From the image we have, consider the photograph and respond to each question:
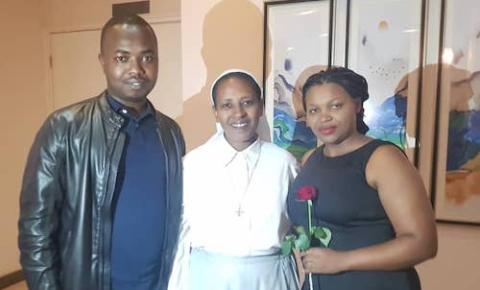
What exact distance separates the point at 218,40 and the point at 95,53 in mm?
1623

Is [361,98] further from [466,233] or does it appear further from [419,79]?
[466,233]

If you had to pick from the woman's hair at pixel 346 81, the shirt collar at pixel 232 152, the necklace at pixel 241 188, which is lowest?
the necklace at pixel 241 188

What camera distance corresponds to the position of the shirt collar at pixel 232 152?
4.44 ft

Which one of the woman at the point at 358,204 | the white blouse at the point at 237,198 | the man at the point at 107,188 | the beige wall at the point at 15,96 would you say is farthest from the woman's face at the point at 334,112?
the beige wall at the point at 15,96

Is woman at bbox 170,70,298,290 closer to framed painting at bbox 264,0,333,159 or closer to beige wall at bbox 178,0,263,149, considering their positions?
framed painting at bbox 264,0,333,159

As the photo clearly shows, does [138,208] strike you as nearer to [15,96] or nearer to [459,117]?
[459,117]

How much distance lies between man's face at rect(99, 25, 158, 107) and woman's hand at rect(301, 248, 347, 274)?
2.34ft

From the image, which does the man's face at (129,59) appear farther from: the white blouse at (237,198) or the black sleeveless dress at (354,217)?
the black sleeveless dress at (354,217)

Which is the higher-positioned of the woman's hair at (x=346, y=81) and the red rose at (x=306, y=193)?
the woman's hair at (x=346, y=81)

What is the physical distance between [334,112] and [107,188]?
0.73 m

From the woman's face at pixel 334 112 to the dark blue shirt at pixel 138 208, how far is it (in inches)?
21.8

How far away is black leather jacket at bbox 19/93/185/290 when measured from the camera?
1225 millimetres

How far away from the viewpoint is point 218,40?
221 centimetres

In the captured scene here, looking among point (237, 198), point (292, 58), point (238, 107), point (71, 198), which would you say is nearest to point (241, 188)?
point (237, 198)
